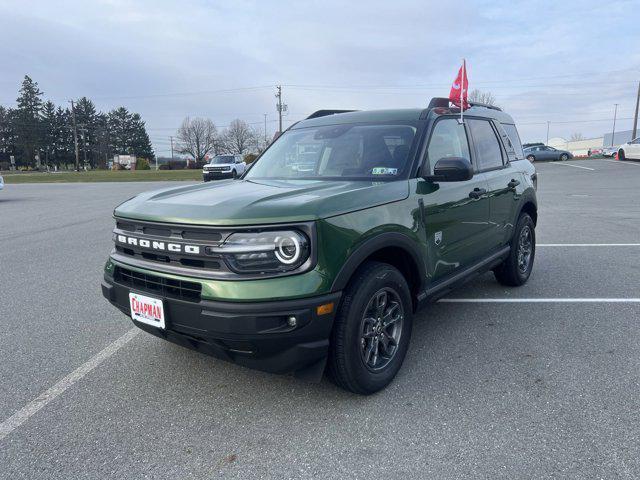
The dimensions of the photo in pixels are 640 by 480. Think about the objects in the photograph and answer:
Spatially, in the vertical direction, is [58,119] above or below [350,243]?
above

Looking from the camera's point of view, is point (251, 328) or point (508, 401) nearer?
point (251, 328)

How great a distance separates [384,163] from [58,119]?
112 metres

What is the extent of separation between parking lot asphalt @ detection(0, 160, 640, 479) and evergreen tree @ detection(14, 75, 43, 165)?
9904 cm

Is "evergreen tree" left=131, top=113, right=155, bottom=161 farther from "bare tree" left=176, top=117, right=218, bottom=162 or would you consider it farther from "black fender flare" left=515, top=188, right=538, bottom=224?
"black fender flare" left=515, top=188, right=538, bottom=224

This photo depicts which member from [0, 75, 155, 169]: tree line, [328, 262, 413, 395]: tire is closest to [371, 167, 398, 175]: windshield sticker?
[328, 262, 413, 395]: tire

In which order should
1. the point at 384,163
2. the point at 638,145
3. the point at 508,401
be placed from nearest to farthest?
the point at 508,401 → the point at 384,163 → the point at 638,145

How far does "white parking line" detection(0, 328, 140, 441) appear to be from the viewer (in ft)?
9.11

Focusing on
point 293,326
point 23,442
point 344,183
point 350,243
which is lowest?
point 23,442

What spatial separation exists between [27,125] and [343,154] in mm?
101825

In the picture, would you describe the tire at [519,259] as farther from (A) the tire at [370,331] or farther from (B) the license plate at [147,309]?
(B) the license plate at [147,309]

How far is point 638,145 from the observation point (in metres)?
31.7

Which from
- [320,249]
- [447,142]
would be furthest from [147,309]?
[447,142]

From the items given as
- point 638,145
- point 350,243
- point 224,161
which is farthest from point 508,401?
point 638,145

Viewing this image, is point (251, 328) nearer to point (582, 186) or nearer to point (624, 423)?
point (624, 423)
